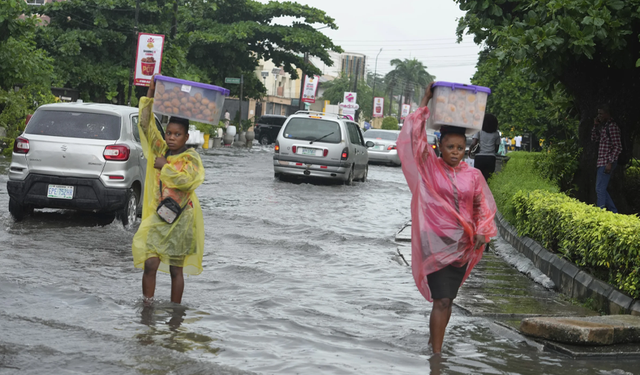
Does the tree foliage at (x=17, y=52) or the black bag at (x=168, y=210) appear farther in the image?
the tree foliage at (x=17, y=52)

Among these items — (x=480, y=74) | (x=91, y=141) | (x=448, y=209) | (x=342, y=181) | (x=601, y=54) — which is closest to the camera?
(x=448, y=209)

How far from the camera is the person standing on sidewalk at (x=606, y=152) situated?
453 inches

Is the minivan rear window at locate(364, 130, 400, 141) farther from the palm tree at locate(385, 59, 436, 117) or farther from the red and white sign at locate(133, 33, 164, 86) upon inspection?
the palm tree at locate(385, 59, 436, 117)

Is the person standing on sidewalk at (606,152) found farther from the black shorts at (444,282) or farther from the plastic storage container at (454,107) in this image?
the black shorts at (444,282)

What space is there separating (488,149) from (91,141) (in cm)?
674

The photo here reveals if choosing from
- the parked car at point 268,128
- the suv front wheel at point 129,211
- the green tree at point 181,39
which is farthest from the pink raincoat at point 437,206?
the parked car at point 268,128

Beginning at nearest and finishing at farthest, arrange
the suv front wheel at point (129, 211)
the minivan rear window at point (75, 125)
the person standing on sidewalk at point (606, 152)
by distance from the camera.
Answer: the minivan rear window at point (75, 125)
the suv front wheel at point (129, 211)
the person standing on sidewalk at point (606, 152)

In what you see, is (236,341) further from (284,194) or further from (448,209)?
(284,194)

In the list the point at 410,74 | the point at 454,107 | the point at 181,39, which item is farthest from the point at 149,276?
the point at 410,74

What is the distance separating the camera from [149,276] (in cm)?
636

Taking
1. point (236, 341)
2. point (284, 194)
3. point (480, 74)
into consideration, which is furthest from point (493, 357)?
point (480, 74)

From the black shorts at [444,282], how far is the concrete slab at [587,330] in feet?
2.94

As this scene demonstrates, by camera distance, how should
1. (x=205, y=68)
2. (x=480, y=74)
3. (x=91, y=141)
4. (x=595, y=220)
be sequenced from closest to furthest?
(x=595, y=220)
(x=91, y=141)
(x=480, y=74)
(x=205, y=68)

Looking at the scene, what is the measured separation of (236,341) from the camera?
18.5 feet
